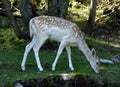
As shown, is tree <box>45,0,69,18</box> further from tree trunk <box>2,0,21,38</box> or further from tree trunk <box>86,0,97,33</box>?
tree trunk <box>86,0,97,33</box>

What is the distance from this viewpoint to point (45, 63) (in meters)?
11.5

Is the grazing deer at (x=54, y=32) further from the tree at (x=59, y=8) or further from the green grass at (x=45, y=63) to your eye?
the tree at (x=59, y=8)

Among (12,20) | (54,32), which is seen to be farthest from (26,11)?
(54,32)

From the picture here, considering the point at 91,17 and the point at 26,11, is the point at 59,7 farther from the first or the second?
the point at 91,17

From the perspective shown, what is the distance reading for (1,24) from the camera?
54.7 ft

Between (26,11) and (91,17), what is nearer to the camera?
(26,11)

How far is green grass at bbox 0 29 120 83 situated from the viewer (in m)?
9.97

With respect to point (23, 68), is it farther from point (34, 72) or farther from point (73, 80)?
point (73, 80)

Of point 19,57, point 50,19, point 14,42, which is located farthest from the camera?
point 14,42

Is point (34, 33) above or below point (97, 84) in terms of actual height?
above

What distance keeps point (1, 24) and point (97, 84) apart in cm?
774

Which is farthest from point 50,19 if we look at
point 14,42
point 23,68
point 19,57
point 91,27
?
point 91,27

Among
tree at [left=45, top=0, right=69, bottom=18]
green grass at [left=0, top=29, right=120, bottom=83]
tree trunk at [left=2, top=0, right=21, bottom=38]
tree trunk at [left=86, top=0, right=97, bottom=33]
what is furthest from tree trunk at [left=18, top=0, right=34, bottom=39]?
tree trunk at [left=86, top=0, right=97, bottom=33]

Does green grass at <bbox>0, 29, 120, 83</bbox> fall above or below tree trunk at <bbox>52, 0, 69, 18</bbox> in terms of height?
below
